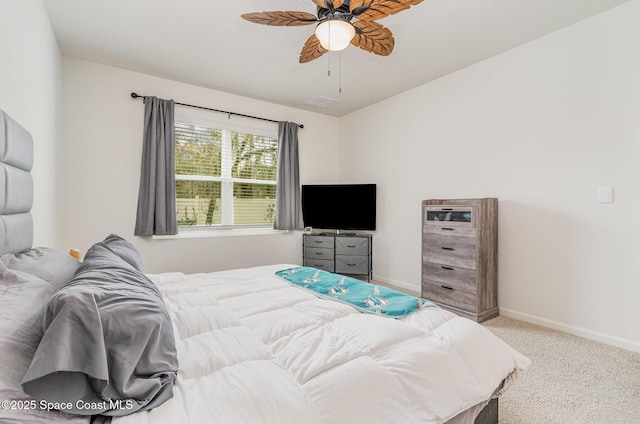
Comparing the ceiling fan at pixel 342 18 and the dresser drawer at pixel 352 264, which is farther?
the dresser drawer at pixel 352 264

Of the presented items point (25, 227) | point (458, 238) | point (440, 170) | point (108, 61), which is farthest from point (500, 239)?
point (108, 61)

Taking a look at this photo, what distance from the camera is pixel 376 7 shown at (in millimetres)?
1793

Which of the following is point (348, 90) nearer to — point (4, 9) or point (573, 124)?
point (573, 124)

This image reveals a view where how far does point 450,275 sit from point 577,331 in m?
1.08

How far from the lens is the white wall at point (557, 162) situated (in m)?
2.37

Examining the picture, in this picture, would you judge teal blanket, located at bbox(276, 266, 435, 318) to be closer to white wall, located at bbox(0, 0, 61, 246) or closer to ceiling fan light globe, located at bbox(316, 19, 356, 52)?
ceiling fan light globe, located at bbox(316, 19, 356, 52)

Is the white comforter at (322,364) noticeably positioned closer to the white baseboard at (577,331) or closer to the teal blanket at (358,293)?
the teal blanket at (358,293)

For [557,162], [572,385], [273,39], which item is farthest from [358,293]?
[273,39]

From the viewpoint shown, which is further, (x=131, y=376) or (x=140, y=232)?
(x=140, y=232)

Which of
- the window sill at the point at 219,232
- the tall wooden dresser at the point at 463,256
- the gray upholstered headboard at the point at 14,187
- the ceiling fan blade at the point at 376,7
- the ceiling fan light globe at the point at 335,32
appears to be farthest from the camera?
the window sill at the point at 219,232

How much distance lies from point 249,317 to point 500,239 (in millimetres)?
2806

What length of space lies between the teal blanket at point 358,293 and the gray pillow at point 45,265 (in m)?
1.23

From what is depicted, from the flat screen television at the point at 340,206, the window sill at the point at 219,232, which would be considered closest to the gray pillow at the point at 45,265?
the window sill at the point at 219,232

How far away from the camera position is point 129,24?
103 inches
